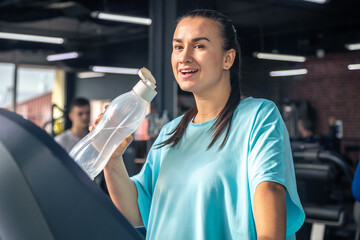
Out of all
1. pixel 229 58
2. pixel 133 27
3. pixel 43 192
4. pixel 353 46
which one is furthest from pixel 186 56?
pixel 133 27

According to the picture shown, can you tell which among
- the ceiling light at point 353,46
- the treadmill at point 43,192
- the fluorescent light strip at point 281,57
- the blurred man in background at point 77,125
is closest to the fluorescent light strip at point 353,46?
the ceiling light at point 353,46

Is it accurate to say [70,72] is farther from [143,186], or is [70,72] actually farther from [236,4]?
[143,186]

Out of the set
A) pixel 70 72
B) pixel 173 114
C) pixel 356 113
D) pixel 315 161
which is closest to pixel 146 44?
pixel 70 72

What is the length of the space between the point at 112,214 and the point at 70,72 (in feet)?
45.2

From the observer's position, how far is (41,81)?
40.7 feet

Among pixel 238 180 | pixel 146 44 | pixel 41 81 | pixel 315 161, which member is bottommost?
pixel 315 161

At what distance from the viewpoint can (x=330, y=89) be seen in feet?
37.6

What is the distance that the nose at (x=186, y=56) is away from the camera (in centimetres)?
86

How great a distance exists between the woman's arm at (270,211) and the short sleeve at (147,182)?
30 cm

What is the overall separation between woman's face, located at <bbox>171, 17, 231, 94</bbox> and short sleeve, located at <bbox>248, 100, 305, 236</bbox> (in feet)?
0.44

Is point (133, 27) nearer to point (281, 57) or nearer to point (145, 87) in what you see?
point (281, 57)

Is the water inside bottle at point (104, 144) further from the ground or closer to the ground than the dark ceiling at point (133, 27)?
closer to the ground

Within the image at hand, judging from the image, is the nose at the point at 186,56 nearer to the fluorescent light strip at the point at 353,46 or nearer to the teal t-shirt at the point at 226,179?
the teal t-shirt at the point at 226,179

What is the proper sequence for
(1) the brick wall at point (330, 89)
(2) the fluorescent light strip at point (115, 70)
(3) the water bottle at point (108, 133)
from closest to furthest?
(3) the water bottle at point (108, 133)
(1) the brick wall at point (330, 89)
(2) the fluorescent light strip at point (115, 70)
